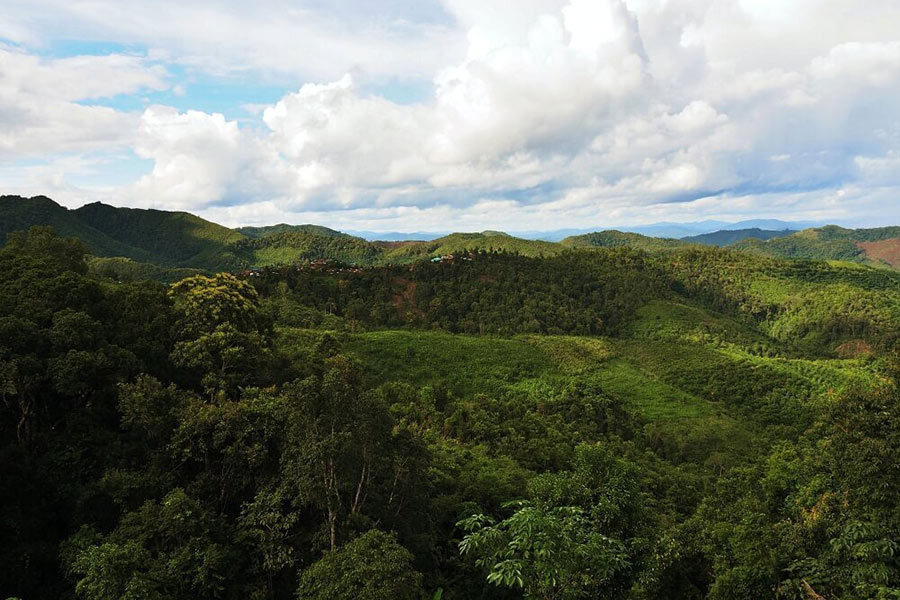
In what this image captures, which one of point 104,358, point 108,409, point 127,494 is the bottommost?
point 127,494

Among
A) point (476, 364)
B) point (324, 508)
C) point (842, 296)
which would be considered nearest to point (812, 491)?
point (324, 508)

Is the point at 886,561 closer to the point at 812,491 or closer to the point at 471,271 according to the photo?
the point at 812,491

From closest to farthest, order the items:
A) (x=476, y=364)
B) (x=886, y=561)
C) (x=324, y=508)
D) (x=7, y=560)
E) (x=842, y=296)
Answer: (x=886, y=561), (x=7, y=560), (x=324, y=508), (x=476, y=364), (x=842, y=296)

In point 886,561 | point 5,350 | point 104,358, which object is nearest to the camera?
point 886,561

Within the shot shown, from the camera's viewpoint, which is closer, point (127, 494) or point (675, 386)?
point (127, 494)

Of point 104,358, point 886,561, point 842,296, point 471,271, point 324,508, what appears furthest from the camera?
point 842,296

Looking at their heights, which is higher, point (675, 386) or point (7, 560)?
point (7, 560)

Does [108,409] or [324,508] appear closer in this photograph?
[324,508]

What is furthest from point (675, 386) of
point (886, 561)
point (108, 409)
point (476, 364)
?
point (108, 409)

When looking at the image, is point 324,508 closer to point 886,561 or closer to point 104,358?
point 104,358
